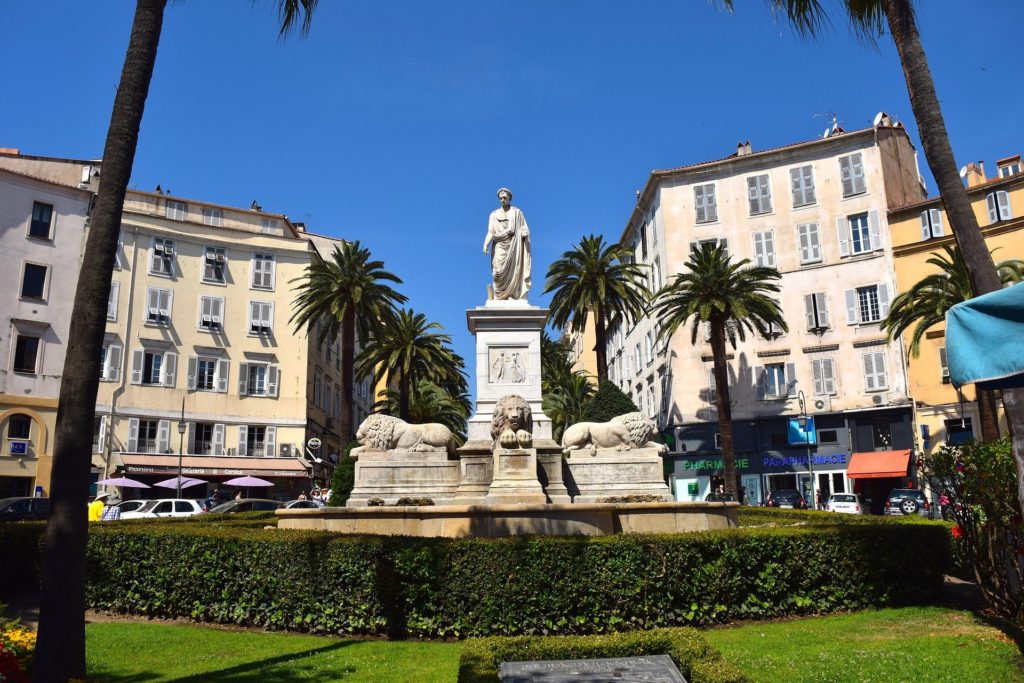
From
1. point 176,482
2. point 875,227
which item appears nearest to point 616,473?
point 176,482

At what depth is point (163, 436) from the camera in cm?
4481

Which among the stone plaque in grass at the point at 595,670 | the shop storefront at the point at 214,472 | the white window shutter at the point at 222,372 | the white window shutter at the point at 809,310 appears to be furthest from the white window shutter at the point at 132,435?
the stone plaque in grass at the point at 595,670

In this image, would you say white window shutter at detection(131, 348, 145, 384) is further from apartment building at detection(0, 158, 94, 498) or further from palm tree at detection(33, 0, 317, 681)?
palm tree at detection(33, 0, 317, 681)

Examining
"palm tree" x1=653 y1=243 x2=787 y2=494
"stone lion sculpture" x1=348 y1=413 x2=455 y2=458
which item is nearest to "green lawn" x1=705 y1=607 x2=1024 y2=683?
"stone lion sculpture" x1=348 y1=413 x2=455 y2=458

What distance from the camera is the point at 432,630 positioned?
359 inches

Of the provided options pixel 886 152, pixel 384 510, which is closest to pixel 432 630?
pixel 384 510

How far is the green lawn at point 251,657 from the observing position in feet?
24.5

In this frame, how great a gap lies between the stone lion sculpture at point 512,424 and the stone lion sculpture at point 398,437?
165 cm

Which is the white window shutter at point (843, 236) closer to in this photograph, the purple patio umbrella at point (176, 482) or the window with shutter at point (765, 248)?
the window with shutter at point (765, 248)

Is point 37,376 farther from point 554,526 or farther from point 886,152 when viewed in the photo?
point 886,152

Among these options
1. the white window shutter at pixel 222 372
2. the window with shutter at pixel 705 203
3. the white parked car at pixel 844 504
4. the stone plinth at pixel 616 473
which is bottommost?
the white parked car at pixel 844 504

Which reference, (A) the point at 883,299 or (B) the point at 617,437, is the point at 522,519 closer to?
(B) the point at 617,437

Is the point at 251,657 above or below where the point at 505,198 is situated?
below

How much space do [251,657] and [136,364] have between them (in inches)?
1630
